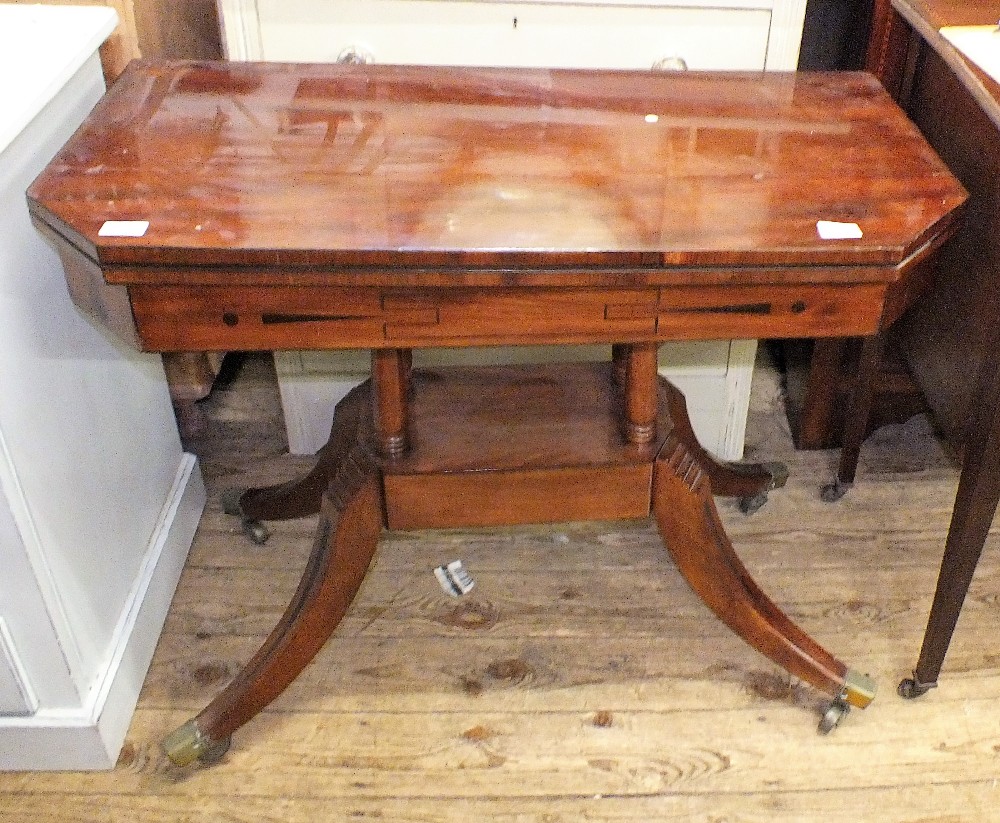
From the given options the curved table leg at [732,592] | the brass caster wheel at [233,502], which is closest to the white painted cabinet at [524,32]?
the curved table leg at [732,592]

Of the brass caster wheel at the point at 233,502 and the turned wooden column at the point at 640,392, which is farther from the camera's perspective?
the brass caster wheel at the point at 233,502

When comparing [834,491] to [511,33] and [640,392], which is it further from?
[511,33]

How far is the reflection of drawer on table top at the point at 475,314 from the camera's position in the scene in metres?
0.90

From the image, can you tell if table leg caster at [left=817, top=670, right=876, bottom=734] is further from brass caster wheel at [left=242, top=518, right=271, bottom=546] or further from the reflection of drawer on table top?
brass caster wheel at [left=242, top=518, right=271, bottom=546]

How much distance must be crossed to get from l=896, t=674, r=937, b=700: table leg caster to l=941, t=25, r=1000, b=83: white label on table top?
29.0 inches

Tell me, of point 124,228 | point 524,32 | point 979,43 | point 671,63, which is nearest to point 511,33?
point 524,32

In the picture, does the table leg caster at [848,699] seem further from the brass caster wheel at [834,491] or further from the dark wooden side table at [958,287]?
the brass caster wheel at [834,491]

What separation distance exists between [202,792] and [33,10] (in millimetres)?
945

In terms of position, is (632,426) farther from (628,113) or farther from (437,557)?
(437,557)

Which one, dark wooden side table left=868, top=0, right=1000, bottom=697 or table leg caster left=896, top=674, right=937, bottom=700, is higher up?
dark wooden side table left=868, top=0, right=1000, bottom=697

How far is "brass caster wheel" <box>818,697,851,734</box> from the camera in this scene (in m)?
1.27

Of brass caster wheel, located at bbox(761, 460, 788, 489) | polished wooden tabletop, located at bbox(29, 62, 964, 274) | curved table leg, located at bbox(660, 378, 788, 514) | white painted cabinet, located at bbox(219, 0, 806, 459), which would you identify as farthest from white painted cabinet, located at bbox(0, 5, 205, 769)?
brass caster wheel, located at bbox(761, 460, 788, 489)

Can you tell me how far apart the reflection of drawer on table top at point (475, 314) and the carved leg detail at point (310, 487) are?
0.47 meters

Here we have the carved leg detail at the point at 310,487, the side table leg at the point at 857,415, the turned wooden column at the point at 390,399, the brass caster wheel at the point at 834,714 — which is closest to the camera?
the turned wooden column at the point at 390,399
